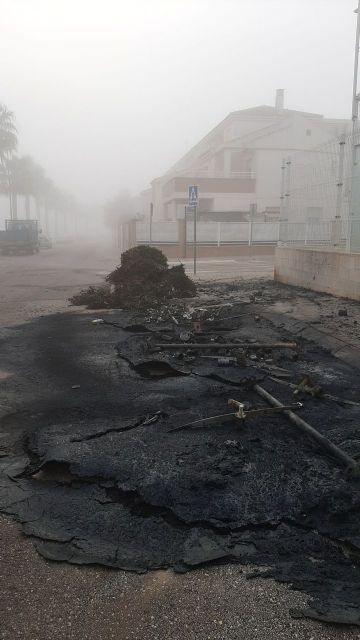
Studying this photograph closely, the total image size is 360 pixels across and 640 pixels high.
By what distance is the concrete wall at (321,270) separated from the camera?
9.76 metres

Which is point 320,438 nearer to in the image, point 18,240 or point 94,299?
point 94,299

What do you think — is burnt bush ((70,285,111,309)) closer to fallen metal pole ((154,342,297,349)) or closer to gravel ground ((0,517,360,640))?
fallen metal pole ((154,342,297,349))

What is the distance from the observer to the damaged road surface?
8.93ft

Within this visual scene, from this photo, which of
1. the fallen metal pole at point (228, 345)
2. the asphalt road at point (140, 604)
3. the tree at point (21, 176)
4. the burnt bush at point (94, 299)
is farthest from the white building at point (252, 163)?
the asphalt road at point (140, 604)

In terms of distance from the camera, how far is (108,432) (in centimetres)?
420

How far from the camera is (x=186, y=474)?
3457 millimetres

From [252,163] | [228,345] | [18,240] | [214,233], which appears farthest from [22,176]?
[228,345]

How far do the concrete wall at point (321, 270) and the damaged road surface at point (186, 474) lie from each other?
4.16m

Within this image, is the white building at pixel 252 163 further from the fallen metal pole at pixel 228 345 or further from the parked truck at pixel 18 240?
the fallen metal pole at pixel 228 345

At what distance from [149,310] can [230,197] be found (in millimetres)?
33567

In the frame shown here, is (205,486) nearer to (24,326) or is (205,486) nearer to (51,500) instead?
(51,500)

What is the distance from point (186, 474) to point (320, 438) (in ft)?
3.73

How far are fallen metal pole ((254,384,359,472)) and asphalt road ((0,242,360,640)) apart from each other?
1299mm

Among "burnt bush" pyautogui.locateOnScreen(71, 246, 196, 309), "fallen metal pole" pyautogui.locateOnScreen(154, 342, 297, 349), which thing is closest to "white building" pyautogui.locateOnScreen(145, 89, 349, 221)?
"burnt bush" pyautogui.locateOnScreen(71, 246, 196, 309)
